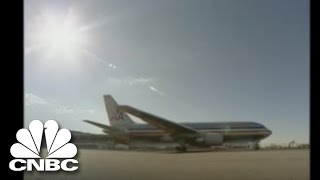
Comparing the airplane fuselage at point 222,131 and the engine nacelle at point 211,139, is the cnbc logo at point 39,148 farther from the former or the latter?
the airplane fuselage at point 222,131

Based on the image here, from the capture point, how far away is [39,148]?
2.59m

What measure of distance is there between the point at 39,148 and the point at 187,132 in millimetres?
9148

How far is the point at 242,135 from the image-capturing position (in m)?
11.8

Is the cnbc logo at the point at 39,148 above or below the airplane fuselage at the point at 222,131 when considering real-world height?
above

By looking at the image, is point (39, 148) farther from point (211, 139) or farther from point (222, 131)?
point (222, 131)

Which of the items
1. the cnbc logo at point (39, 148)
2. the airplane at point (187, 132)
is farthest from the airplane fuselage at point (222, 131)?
the cnbc logo at point (39, 148)

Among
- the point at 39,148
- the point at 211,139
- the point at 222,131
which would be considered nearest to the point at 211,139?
the point at 211,139

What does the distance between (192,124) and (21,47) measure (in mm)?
9589

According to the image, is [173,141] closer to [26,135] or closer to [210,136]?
[210,136]

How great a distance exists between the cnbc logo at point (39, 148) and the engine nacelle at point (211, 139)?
28.3 ft

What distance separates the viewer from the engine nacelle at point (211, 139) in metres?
11.1

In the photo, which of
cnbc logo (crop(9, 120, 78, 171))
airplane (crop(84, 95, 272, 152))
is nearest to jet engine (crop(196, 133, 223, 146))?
airplane (crop(84, 95, 272, 152))

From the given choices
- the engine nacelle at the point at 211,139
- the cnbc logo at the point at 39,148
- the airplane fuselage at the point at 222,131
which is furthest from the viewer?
the airplane fuselage at the point at 222,131
